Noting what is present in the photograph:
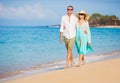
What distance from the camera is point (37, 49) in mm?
10156

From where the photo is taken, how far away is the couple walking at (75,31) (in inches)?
272

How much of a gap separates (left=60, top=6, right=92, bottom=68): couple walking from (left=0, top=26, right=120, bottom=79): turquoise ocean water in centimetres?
73

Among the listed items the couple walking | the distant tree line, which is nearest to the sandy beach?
the couple walking

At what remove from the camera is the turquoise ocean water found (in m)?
8.14

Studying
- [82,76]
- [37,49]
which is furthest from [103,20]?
[82,76]

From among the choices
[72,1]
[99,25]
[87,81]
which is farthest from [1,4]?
[87,81]

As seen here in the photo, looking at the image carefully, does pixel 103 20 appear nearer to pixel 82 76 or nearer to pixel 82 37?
pixel 82 37

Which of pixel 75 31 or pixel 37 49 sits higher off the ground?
pixel 75 31

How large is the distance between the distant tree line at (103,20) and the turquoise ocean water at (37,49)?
37 centimetres

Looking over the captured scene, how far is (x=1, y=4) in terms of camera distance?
11367 mm

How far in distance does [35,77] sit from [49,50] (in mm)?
4040

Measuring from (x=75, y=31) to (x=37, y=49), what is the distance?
3264 millimetres

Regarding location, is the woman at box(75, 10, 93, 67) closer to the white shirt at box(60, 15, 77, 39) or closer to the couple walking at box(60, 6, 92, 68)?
the couple walking at box(60, 6, 92, 68)

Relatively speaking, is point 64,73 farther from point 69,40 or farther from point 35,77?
point 69,40
